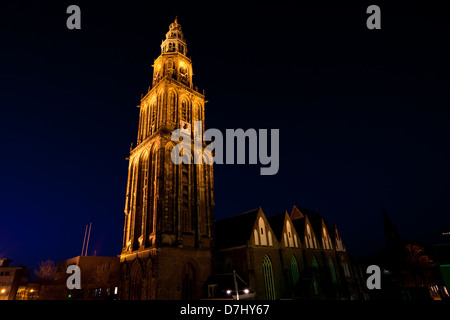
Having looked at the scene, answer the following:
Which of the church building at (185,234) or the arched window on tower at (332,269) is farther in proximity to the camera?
the arched window on tower at (332,269)

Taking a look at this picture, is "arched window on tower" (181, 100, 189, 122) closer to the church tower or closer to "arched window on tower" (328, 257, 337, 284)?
the church tower

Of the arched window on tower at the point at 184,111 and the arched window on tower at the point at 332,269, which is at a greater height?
the arched window on tower at the point at 184,111

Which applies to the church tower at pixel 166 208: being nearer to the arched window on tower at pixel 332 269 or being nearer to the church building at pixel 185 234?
the church building at pixel 185 234

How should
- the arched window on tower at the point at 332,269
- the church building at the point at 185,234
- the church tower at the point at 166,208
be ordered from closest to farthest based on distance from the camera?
the church tower at the point at 166,208 < the church building at the point at 185,234 < the arched window on tower at the point at 332,269

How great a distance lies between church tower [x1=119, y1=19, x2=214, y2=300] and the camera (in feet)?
104

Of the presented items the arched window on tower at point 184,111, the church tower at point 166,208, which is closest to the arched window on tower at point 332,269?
the church tower at point 166,208

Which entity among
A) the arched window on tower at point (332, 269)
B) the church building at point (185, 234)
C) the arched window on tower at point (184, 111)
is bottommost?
the arched window on tower at point (332, 269)

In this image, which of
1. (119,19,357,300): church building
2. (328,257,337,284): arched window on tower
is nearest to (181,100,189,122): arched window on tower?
(119,19,357,300): church building

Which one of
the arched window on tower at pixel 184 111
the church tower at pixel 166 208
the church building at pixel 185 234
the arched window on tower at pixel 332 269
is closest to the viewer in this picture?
the church tower at pixel 166 208

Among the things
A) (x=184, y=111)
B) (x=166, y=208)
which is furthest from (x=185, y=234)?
(x=184, y=111)

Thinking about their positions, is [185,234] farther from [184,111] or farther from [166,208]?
[184,111]

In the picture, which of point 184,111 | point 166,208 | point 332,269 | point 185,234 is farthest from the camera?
point 332,269

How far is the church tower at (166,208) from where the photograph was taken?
104 ft

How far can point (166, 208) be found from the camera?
3428 cm
